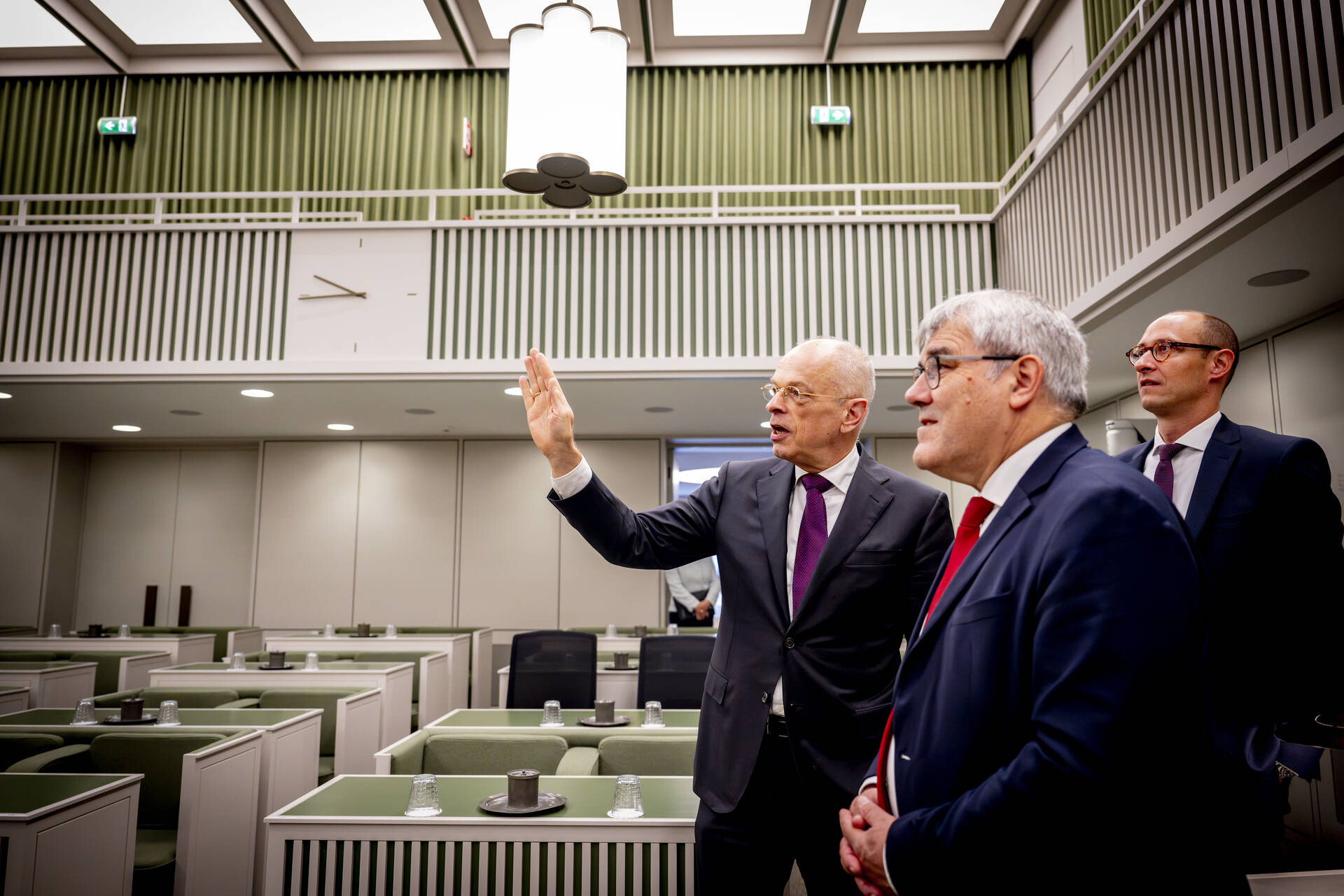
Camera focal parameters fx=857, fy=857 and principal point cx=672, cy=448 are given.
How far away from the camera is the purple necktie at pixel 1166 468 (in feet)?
6.60

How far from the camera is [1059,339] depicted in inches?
48.4

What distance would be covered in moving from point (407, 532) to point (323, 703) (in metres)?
4.69

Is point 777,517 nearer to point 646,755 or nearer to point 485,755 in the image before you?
point 646,755

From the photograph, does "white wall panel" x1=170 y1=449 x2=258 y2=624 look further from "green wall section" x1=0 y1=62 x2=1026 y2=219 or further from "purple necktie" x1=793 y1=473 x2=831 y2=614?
"purple necktie" x1=793 y1=473 x2=831 y2=614

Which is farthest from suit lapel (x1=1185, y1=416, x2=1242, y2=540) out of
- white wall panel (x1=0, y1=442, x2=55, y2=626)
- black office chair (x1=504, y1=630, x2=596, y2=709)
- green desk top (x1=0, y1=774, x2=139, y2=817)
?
white wall panel (x1=0, y1=442, x2=55, y2=626)

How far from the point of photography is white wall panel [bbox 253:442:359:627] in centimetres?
913

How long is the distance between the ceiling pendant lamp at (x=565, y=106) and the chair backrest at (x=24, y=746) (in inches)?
120

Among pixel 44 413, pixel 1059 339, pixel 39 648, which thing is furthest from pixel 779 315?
pixel 44 413

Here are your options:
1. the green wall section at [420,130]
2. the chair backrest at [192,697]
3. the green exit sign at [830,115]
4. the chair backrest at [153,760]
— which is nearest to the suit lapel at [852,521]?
the chair backrest at [153,760]

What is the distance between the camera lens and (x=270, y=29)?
8.46 metres

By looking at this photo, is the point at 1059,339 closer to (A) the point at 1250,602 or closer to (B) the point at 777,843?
(A) the point at 1250,602

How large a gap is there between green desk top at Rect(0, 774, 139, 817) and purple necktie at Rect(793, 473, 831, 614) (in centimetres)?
227

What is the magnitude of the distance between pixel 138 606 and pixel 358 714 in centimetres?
667

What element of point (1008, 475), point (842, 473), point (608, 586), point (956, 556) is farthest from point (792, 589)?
point (608, 586)
